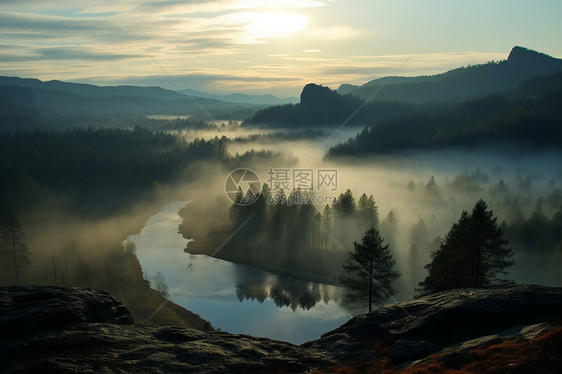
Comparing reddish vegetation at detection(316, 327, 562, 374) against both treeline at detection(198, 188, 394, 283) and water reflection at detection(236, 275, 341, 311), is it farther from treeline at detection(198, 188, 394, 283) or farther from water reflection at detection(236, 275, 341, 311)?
treeline at detection(198, 188, 394, 283)

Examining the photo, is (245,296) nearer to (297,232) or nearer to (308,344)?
(297,232)

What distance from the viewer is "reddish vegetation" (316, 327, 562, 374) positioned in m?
19.4

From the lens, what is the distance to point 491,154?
648 ft

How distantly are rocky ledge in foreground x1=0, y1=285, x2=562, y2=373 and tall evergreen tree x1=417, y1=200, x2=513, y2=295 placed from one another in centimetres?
1062

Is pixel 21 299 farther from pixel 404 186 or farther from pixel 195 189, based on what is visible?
pixel 195 189

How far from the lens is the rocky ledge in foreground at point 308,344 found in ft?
72.9

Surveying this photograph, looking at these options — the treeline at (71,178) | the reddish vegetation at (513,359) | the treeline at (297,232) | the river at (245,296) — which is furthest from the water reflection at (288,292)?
the treeline at (71,178)

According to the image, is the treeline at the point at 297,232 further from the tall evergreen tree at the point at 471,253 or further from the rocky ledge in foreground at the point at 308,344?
the rocky ledge in foreground at the point at 308,344

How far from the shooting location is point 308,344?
30656 mm

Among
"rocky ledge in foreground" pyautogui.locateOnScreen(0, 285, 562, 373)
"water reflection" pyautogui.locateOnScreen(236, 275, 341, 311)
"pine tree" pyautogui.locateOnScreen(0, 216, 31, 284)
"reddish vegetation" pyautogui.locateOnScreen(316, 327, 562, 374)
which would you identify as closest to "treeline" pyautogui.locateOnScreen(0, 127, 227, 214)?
"pine tree" pyautogui.locateOnScreen(0, 216, 31, 284)

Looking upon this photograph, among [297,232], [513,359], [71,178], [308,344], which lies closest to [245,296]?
[297,232]

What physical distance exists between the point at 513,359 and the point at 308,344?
48.9 feet

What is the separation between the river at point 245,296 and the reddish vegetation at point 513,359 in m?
37.8

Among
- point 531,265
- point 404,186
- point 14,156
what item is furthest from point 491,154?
point 14,156
